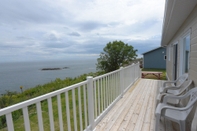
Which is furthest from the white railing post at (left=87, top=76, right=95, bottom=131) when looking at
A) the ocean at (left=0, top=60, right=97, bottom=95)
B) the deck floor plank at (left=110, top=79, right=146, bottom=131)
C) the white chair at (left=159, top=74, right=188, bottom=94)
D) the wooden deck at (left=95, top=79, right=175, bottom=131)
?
the ocean at (left=0, top=60, right=97, bottom=95)

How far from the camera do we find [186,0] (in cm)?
203

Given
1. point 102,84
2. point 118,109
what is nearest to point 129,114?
point 118,109

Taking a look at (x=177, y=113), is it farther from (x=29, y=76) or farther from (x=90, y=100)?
(x=29, y=76)

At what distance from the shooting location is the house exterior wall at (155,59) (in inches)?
671

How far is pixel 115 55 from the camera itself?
14.8 m

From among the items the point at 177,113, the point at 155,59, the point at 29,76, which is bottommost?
the point at 29,76

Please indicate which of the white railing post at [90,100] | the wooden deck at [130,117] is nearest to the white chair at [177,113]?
the wooden deck at [130,117]

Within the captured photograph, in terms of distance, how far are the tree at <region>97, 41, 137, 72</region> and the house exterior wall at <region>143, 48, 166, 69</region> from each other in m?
3.78

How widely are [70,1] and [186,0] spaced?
5332 millimetres

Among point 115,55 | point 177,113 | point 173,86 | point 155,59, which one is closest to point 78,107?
point 177,113

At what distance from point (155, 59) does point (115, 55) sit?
6.55 m

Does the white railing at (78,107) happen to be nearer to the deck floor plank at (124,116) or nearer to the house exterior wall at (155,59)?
the deck floor plank at (124,116)

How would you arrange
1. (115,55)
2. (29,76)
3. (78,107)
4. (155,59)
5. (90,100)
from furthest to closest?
1. (155,59)
2. (29,76)
3. (115,55)
4. (78,107)
5. (90,100)

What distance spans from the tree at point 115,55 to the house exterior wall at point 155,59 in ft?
12.4
